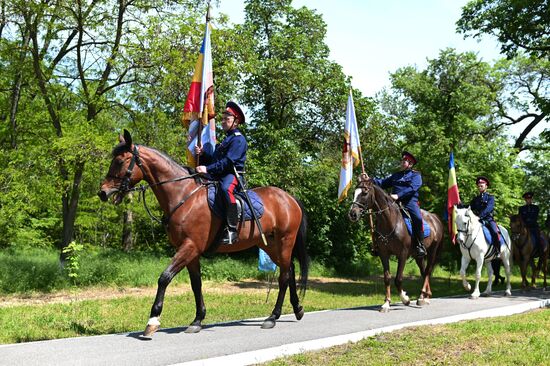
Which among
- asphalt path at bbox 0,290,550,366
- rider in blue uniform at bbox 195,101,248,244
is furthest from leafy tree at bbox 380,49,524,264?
rider in blue uniform at bbox 195,101,248,244

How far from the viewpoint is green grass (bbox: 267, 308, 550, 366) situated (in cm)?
704

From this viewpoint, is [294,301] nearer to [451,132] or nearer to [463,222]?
[463,222]

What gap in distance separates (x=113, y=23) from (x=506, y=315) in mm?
15974

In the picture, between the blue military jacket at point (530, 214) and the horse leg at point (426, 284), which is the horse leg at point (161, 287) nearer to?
the horse leg at point (426, 284)

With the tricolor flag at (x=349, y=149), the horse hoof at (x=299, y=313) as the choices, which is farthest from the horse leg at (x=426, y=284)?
the horse hoof at (x=299, y=313)

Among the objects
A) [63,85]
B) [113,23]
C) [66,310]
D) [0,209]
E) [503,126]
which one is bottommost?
[66,310]

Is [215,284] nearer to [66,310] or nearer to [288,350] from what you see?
[66,310]

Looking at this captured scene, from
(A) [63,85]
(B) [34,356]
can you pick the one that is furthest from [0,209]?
(B) [34,356]

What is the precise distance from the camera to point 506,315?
11562mm

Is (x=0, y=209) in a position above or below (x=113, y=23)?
below

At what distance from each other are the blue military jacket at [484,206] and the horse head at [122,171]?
1113 centimetres

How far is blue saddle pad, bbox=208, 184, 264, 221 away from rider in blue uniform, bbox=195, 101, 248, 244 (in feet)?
0.39

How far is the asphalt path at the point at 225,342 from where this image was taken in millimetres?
6480

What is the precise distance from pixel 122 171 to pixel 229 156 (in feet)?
5.31
